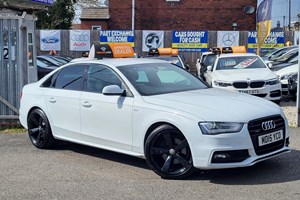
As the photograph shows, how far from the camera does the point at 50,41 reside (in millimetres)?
26688

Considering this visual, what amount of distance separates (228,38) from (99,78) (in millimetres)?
20429

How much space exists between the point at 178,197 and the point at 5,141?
4.47 metres

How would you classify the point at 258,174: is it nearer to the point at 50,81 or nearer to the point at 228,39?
the point at 50,81

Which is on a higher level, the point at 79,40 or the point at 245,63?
the point at 79,40

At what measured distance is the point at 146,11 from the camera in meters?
31.8

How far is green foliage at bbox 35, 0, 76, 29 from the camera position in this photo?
3472 centimetres

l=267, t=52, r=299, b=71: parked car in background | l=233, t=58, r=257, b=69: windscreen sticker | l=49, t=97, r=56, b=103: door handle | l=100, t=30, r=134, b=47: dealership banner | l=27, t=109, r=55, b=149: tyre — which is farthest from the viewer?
l=100, t=30, r=134, b=47: dealership banner

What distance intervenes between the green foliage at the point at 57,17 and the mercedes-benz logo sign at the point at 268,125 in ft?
101

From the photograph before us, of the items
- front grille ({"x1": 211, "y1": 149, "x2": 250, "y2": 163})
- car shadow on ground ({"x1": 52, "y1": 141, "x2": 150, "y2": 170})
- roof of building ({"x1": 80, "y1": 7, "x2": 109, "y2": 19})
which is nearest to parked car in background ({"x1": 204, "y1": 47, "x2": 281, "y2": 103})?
car shadow on ground ({"x1": 52, "y1": 141, "x2": 150, "y2": 170})

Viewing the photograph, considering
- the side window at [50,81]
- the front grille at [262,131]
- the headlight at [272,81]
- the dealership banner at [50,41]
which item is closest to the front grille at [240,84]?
the headlight at [272,81]

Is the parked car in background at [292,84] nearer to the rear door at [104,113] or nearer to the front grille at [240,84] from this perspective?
the front grille at [240,84]

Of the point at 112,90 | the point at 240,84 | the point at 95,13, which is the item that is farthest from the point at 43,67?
the point at 95,13

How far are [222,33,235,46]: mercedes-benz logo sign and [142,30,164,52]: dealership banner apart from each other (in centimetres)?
357

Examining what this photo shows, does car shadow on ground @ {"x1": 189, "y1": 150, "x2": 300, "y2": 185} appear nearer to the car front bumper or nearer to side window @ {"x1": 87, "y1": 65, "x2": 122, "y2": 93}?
the car front bumper
